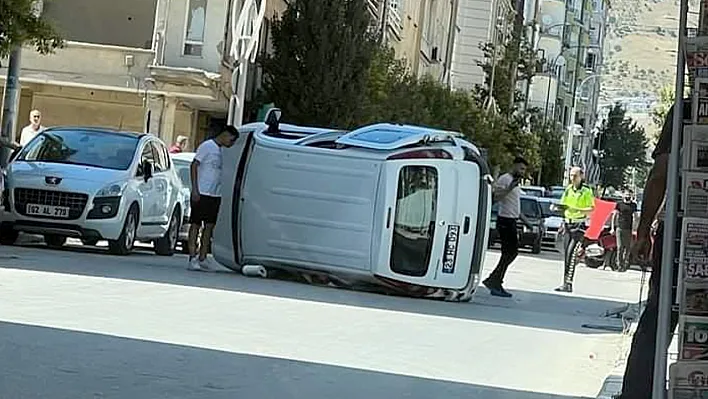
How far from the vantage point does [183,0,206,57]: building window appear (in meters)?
37.5

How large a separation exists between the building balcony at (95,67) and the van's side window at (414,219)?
21.2 m

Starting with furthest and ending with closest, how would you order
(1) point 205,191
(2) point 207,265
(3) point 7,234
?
(3) point 7,234
(2) point 207,265
(1) point 205,191

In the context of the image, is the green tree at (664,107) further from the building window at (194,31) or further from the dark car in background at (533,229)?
the building window at (194,31)

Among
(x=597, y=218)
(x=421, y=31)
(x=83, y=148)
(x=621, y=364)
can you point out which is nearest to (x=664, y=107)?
(x=597, y=218)

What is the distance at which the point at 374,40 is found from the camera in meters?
37.9

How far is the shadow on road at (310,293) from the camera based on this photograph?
621 inches

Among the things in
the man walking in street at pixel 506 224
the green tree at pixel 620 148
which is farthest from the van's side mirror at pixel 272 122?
the green tree at pixel 620 148

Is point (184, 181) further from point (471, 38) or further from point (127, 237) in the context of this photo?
point (471, 38)

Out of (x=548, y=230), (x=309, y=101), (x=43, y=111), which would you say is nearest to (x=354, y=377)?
(x=309, y=101)

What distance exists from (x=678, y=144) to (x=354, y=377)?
414cm

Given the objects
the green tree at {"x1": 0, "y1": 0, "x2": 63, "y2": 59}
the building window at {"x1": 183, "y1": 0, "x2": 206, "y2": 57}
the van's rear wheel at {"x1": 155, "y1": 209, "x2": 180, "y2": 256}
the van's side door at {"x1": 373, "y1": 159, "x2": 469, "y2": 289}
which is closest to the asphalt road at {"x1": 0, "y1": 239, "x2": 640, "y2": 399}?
the van's side door at {"x1": 373, "y1": 159, "x2": 469, "y2": 289}

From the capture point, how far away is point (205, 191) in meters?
17.5

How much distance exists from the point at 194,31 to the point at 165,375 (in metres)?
29.0

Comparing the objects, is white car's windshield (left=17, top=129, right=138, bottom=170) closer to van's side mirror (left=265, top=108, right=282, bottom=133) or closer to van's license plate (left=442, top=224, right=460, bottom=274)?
van's side mirror (left=265, top=108, right=282, bottom=133)
